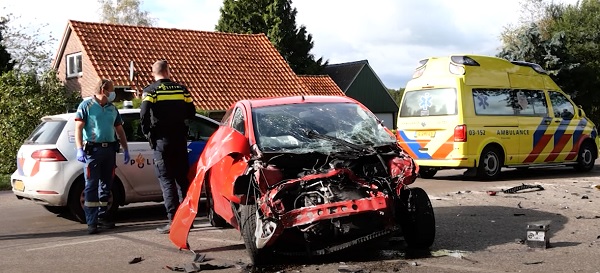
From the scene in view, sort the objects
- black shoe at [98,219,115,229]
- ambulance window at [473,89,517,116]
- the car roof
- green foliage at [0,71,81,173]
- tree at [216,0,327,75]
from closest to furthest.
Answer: the car roof, black shoe at [98,219,115,229], ambulance window at [473,89,517,116], green foliage at [0,71,81,173], tree at [216,0,327,75]

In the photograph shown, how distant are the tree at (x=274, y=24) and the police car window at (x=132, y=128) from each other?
38.3 metres

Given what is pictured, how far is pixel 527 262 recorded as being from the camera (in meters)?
5.65

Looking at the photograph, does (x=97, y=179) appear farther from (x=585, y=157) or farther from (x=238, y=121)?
(x=585, y=157)

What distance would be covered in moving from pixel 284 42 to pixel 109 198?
39.7m

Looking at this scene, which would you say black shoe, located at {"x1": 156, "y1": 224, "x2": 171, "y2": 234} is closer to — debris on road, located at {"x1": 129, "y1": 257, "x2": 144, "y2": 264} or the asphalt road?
the asphalt road

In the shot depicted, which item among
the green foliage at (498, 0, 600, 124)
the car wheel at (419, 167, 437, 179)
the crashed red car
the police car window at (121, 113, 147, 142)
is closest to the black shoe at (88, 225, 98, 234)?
the police car window at (121, 113, 147, 142)

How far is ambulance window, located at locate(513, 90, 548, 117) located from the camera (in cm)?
1383

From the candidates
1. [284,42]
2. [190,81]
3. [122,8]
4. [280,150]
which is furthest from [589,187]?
[122,8]

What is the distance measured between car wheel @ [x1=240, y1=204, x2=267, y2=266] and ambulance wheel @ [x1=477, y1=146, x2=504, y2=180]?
837 cm

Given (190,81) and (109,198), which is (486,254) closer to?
(109,198)

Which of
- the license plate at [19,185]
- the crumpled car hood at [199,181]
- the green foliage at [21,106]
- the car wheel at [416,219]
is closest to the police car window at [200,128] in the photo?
the license plate at [19,185]

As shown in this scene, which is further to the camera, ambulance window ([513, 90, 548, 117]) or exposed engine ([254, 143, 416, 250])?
ambulance window ([513, 90, 548, 117])

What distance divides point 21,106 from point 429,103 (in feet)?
38.2

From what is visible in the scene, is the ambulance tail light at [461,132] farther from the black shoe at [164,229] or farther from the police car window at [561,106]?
the black shoe at [164,229]
